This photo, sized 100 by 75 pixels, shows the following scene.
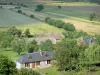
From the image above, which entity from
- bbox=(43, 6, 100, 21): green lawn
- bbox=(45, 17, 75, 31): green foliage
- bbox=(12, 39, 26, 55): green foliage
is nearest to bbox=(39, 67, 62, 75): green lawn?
bbox=(12, 39, 26, 55): green foliage

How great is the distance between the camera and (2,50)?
5484 centimetres

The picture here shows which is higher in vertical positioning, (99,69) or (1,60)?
(1,60)

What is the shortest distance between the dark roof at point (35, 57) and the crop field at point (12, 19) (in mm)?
41723

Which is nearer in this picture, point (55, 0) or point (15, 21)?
point (15, 21)

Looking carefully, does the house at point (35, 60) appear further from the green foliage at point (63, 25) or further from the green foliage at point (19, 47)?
the green foliage at point (63, 25)

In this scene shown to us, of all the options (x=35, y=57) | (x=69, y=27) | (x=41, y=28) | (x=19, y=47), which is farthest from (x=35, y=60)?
(x=41, y=28)

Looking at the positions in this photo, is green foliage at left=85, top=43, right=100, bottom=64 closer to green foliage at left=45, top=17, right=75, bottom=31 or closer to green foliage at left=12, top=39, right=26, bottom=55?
green foliage at left=12, top=39, right=26, bottom=55

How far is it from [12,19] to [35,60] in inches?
2153

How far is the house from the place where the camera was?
42938 mm

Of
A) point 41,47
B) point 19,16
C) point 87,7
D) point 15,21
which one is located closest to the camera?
point 41,47

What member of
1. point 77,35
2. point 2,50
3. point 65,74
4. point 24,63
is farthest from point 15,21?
point 65,74

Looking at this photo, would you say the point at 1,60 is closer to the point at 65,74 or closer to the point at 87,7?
the point at 65,74

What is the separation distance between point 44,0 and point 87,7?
35640 mm

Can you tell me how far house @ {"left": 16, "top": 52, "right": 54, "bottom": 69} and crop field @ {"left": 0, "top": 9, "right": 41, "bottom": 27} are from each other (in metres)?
41.9
